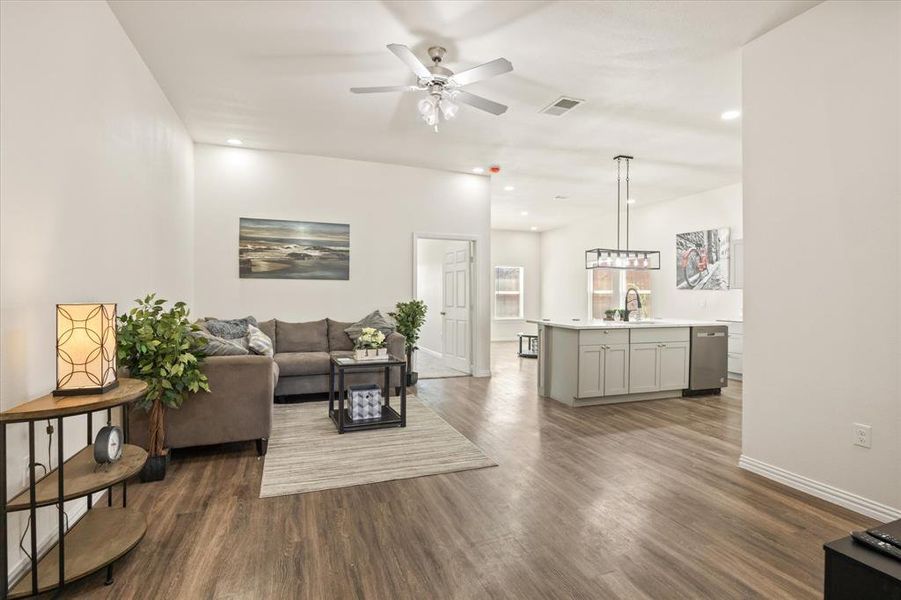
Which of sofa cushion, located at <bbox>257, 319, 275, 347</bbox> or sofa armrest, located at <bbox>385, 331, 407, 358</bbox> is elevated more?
sofa cushion, located at <bbox>257, 319, 275, 347</bbox>

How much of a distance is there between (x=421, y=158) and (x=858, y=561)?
5.68 metres

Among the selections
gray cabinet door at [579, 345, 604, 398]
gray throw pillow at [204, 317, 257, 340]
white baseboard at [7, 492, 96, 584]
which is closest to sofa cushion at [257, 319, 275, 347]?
gray throw pillow at [204, 317, 257, 340]

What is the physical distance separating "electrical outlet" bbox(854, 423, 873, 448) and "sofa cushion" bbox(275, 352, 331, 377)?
175 inches

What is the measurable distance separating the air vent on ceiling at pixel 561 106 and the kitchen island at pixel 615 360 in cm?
220

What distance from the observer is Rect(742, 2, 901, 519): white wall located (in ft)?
8.12

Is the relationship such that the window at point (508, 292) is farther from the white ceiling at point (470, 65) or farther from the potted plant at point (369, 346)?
the potted plant at point (369, 346)

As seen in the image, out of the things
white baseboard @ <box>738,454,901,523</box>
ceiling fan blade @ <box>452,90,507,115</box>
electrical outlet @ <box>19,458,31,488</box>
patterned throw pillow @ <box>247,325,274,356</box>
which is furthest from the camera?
patterned throw pillow @ <box>247,325,274,356</box>

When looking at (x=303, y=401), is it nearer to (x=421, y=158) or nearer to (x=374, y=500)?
(x=374, y=500)

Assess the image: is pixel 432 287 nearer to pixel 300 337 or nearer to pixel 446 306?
pixel 446 306

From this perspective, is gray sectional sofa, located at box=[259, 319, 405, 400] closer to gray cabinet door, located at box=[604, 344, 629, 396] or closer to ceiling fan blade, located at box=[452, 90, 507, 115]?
gray cabinet door, located at box=[604, 344, 629, 396]

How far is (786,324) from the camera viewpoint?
9.76 feet

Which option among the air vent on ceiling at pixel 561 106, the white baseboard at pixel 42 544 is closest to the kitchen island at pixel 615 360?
the air vent on ceiling at pixel 561 106

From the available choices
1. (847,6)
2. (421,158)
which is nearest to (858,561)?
(847,6)

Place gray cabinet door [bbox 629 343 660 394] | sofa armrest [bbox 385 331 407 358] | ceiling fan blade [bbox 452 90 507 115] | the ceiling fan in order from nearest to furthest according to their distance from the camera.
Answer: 1. the ceiling fan
2. ceiling fan blade [bbox 452 90 507 115]
3. gray cabinet door [bbox 629 343 660 394]
4. sofa armrest [bbox 385 331 407 358]
